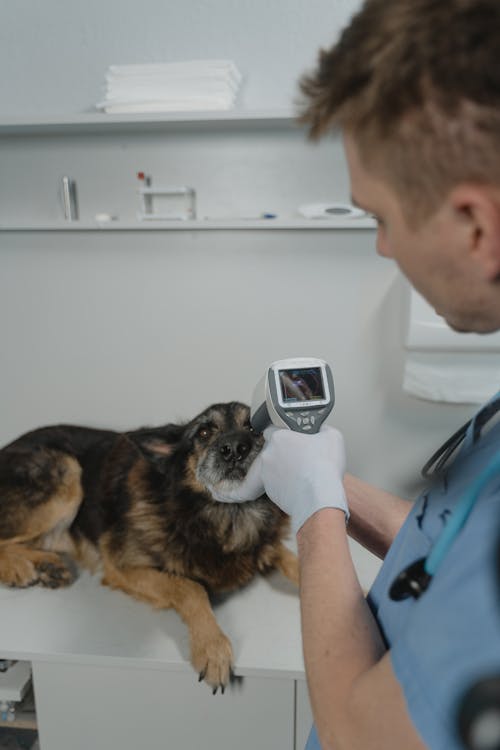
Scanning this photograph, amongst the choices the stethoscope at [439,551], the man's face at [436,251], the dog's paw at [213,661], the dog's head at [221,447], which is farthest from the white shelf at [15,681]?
the man's face at [436,251]

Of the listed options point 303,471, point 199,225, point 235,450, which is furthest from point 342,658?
point 199,225

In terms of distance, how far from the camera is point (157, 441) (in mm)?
1409

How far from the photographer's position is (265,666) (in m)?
1.09

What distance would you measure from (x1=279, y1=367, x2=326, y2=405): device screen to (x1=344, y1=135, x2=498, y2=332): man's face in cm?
35

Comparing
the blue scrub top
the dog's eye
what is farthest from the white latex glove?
the dog's eye

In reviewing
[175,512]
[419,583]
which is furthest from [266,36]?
Result: [419,583]

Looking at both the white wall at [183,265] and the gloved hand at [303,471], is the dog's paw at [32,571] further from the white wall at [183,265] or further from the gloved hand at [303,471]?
the gloved hand at [303,471]

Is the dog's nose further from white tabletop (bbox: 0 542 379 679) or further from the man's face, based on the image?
the man's face

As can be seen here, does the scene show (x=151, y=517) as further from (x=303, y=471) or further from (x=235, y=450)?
(x=303, y=471)

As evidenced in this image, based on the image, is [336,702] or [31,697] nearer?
[336,702]

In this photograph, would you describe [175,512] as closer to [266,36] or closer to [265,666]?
[265,666]

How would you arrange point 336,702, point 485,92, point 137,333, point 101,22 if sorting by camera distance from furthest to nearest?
point 137,333, point 101,22, point 336,702, point 485,92

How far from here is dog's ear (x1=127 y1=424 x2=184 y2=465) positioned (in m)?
1.40

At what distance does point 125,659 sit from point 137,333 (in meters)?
0.94
